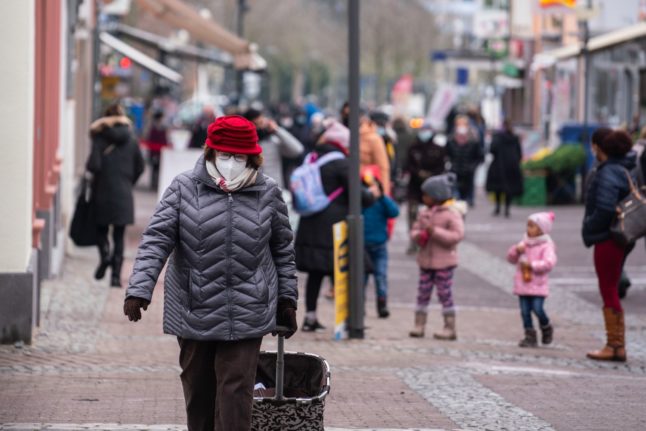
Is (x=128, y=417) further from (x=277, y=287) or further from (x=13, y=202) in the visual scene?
(x=13, y=202)

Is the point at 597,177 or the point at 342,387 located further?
the point at 597,177

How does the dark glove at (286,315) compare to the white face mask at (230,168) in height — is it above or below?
below

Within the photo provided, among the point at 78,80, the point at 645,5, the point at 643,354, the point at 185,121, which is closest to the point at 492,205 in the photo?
the point at 645,5

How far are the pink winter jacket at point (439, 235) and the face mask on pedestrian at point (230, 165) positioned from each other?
5.88 metres

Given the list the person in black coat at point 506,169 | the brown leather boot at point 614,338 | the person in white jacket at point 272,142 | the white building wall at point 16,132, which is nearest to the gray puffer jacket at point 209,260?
the white building wall at point 16,132

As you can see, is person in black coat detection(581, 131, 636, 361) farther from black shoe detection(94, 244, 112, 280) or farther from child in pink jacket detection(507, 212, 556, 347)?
black shoe detection(94, 244, 112, 280)

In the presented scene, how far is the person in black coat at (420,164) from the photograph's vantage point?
19.6m

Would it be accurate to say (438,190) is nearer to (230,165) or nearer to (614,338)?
(614,338)

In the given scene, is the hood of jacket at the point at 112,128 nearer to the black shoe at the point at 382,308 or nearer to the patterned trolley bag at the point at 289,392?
the black shoe at the point at 382,308

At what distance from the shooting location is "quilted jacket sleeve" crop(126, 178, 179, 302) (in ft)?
22.1

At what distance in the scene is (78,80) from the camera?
2375 cm

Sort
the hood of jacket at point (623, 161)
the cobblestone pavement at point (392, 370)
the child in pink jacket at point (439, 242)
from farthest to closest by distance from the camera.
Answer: the child in pink jacket at point (439, 242) < the hood of jacket at point (623, 161) < the cobblestone pavement at point (392, 370)

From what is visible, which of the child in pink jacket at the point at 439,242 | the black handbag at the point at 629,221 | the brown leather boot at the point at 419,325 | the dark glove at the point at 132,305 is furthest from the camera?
the brown leather boot at the point at 419,325

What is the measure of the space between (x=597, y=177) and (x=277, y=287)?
5.05 meters
